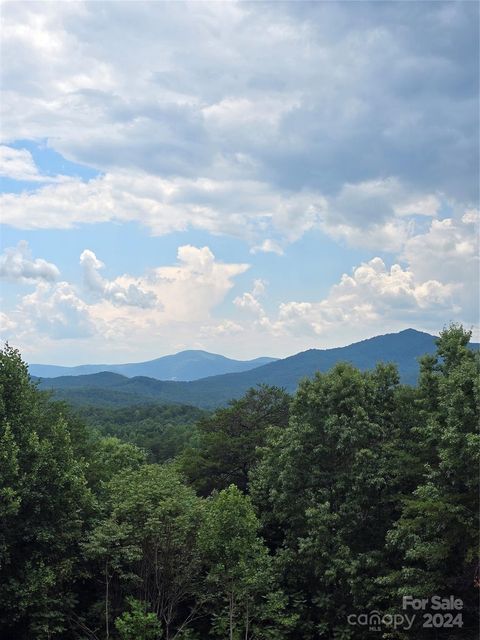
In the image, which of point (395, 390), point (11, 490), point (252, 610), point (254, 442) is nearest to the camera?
point (11, 490)

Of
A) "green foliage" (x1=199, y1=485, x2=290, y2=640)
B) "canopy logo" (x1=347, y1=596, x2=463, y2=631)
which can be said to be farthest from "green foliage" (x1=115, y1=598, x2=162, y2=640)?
"canopy logo" (x1=347, y1=596, x2=463, y2=631)

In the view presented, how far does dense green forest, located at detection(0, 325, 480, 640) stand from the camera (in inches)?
810

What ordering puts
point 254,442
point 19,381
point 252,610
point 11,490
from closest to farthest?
point 11,490 → point 252,610 → point 19,381 → point 254,442

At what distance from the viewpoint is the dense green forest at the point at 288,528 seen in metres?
20.6

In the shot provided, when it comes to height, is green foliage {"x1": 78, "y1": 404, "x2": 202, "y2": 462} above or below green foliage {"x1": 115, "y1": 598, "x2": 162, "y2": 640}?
below

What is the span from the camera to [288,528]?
27797mm

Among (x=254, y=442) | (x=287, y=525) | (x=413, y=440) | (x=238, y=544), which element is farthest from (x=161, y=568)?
(x=254, y=442)

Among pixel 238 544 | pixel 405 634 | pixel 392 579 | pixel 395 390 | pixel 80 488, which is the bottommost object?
pixel 405 634

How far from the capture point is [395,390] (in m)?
27.2

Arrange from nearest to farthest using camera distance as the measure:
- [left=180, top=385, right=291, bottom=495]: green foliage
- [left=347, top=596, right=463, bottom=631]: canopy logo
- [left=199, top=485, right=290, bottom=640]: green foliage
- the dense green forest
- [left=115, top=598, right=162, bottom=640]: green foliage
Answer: [left=115, top=598, right=162, bottom=640]: green foliage, [left=347, top=596, right=463, bottom=631]: canopy logo, the dense green forest, [left=199, top=485, right=290, bottom=640]: green foliage, [left=180, top=385, right=291, bottom=495]: green foliage

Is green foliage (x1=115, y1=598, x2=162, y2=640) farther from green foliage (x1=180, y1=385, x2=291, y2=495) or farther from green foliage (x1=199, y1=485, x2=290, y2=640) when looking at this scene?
green foliage (x1=180, y1=385, x2=291, y2=495)

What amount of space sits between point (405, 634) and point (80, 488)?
43.4 feet

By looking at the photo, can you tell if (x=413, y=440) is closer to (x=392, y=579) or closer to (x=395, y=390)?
(x=395, y=390)

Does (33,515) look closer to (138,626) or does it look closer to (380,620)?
(138,626)
